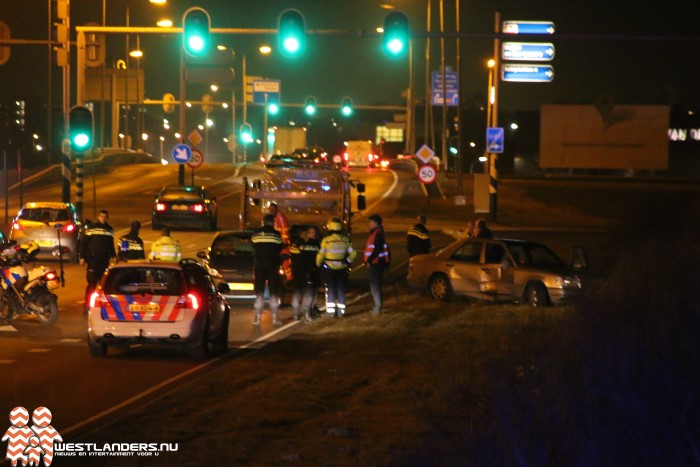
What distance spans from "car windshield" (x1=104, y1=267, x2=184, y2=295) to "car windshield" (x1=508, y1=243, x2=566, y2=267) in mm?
8557

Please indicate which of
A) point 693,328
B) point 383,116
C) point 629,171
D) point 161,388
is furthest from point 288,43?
point 383,116

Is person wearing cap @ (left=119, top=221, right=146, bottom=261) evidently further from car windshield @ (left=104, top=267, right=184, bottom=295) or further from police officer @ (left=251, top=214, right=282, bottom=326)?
car windshield @ (left=104, top=267, right=184, bottom=295)

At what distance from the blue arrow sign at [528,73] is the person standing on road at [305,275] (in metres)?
18.1

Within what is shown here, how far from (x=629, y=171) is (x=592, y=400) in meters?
86.4

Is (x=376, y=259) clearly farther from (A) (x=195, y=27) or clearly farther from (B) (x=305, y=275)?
(A) (x=195, y=27)

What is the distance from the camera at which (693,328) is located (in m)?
7.06

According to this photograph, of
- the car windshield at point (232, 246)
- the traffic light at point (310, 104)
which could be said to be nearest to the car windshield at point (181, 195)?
the car windshield at point (232, 246)

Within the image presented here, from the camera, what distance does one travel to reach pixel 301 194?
28.3 meters

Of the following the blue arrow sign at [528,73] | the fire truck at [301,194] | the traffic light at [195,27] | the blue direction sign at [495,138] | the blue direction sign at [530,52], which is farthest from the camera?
the blue direction sign at [495,138]

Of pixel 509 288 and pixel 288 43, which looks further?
pixel 288 43

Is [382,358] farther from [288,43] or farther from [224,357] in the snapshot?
[288,43]

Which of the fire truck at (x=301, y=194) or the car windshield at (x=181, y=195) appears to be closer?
the fire truck at (x=301, y=194)

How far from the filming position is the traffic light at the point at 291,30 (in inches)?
915

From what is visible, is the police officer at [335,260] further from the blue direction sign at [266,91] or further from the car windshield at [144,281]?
the blue direction sign at [266,91]
